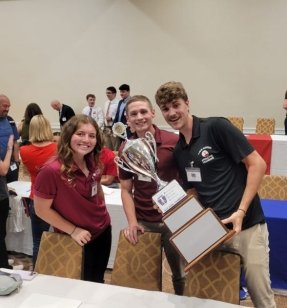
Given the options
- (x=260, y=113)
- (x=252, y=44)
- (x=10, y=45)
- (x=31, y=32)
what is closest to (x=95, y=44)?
(x=31, y=32)

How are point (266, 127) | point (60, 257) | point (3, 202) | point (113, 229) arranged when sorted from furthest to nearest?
point (266, 127), point (113, 229), point (3, 202), point (60, 257)

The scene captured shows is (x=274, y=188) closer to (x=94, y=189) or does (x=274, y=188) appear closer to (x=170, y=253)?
(x=170, y=253)

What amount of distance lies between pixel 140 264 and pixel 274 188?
1643 millimetres

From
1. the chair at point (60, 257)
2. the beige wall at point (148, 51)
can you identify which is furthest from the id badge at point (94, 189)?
the beige wall at point (148, 51)

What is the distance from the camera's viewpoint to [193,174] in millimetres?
1698

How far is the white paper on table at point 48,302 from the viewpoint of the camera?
147 cm

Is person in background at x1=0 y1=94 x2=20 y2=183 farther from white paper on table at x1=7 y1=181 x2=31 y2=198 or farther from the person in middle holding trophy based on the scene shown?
the person in middle holding trophy

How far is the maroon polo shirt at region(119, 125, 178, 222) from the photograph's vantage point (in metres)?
1.91

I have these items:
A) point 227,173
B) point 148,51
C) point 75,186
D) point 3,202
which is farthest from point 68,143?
point 148,51

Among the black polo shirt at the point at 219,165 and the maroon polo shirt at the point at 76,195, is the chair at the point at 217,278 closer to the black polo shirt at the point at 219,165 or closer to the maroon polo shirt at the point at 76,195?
the black polo shirt at the point at 219,165

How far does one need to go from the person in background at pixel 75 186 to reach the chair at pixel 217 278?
1.92 ft

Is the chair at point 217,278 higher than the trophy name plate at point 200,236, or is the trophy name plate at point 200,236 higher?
the trophy name plate at point 200,236

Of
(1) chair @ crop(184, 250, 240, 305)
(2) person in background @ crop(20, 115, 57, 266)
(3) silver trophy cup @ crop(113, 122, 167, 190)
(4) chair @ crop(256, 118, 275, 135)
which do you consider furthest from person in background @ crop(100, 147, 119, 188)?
(4) chair @ crop(256, 118, 275, 135)

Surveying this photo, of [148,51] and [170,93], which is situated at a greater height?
[148,51]
